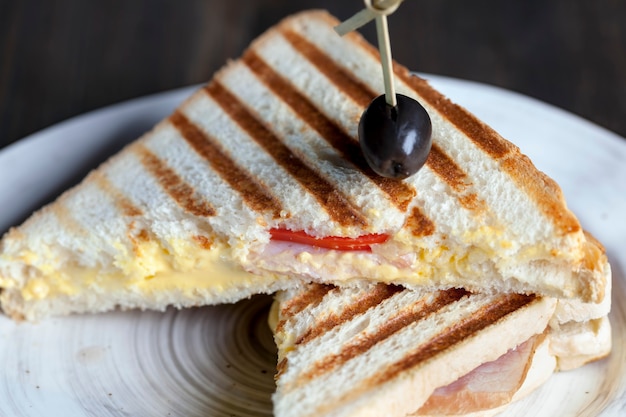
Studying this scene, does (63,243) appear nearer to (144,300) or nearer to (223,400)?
(144,300)

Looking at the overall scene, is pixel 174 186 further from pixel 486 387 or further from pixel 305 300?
pixel 486 387

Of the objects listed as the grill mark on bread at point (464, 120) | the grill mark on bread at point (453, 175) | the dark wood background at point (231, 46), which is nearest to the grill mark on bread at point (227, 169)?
the grill mark on bread at point (453, 175)

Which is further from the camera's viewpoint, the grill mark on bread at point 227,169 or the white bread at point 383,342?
the grill mark on bread at point 227,169

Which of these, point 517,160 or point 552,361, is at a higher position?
point 517,160

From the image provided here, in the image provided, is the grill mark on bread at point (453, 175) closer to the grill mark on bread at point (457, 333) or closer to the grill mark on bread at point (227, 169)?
the grill mark on bread at point (457, 333)

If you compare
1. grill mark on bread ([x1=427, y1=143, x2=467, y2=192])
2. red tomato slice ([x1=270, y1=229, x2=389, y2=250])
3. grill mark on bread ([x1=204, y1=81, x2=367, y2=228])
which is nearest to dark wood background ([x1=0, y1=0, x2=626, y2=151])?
grill mark on bread ([x1=204, y1=81, x2=367, y2=228])

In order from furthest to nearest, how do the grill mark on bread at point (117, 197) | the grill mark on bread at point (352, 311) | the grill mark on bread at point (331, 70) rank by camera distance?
the grill mark on bread at point (331, 70), the grill mark on bread at point (117, 197), the grill mark on bread at point (352, 311)

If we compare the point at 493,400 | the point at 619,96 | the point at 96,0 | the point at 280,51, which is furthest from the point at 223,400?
the point at 96,0
